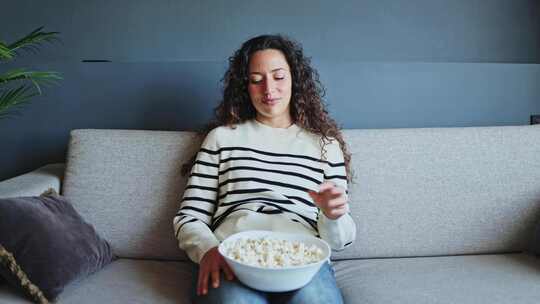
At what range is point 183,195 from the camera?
1.66 meters

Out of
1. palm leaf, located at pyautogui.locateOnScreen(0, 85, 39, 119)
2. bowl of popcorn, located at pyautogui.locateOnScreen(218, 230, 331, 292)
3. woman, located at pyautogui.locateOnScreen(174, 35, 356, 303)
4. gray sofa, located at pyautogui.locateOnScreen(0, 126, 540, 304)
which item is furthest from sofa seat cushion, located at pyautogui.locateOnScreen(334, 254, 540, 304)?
palm leaf, located at pyautogui.locateOnScreen(0, 85, 39, 119)

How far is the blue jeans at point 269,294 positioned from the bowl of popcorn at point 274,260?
0.13 feet

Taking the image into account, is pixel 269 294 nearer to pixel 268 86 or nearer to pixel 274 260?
pixel 274 260

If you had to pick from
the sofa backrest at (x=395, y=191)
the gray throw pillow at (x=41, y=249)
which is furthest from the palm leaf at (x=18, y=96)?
the gray throw pillow at (x=41, y=249)

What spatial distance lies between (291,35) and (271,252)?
1.27m

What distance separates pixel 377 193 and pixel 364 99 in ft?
1.65

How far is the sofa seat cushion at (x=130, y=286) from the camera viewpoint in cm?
129

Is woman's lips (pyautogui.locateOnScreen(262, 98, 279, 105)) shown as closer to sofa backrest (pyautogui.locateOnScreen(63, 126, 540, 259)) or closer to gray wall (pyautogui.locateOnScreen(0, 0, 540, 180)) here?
sofa backrest (pyautogui.locateOnScreen(63, 126, 540, 259))

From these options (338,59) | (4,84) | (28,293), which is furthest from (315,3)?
(28,293)

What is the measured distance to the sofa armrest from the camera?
154 cm

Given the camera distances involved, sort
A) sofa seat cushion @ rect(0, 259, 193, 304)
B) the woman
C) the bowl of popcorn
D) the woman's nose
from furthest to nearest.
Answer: the woman's nose → the woman → sofa seat cushion @ rect(0, 259, 193, 304) → the bowl of popcorn

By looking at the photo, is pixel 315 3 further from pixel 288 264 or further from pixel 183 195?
pixel 288 264

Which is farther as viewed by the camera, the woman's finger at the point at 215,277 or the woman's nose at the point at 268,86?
the woman's nose at the point at 268,86

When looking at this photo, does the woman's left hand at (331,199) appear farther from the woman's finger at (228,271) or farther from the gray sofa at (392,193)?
the gray sofa at (392,193)
